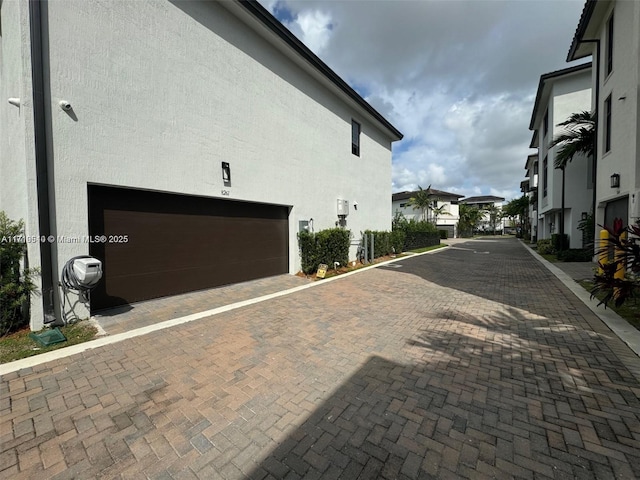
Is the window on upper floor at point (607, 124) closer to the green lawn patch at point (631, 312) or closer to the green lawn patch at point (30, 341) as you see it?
the green lawn patch at point (631, 312)

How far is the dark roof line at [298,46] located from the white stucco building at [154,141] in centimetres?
5

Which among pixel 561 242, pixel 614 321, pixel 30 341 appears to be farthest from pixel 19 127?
pixel 561 242

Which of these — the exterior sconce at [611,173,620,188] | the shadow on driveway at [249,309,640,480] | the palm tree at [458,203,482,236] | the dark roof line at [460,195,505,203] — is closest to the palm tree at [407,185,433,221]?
the palm tree at [458,203,482,236]

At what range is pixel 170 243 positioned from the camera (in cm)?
661

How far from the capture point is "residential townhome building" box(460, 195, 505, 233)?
67537 mm

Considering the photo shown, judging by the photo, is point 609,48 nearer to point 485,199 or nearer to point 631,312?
point 631,312

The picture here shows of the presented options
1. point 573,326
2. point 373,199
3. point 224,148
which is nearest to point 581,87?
point 373,199

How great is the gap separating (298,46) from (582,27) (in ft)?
35.5

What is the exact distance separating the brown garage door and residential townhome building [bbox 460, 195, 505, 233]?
68479 mm

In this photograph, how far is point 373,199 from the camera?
16281 millimetres

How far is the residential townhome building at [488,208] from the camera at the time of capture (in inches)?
2659

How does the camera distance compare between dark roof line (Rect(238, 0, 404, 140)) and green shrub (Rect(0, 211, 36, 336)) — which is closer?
green shrub (Rect(0, 211, 36, 336))

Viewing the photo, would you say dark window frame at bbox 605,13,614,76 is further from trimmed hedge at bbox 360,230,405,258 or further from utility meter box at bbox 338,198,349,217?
trimmed hedge at bbox 360,230,405,258

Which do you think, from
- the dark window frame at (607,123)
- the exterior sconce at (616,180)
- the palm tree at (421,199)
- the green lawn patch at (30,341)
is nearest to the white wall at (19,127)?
the green lawn patch at (30,341)
